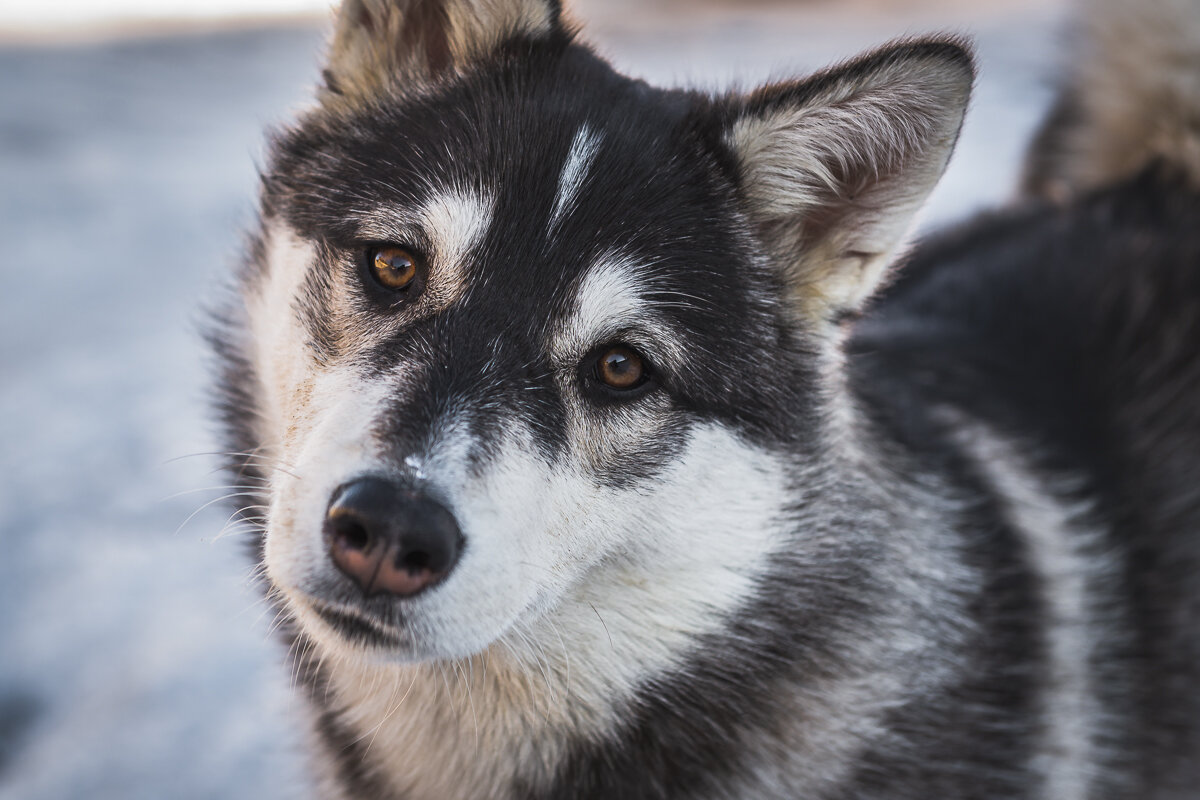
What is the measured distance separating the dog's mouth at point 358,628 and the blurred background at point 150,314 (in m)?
0.57

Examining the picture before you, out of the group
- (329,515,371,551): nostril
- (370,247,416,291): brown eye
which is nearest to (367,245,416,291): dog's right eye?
(370,247,416,291): brown eye

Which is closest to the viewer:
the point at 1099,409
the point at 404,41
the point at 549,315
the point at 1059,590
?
the point at 549,315

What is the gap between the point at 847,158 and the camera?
1.92m

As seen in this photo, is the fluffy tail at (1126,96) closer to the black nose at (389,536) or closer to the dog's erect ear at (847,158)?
the dog's erect ear at (847,158)

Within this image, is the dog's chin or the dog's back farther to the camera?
the dog's back

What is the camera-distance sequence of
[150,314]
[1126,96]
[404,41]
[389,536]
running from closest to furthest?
[389,536], [404,41], [1126,96], [150,314]

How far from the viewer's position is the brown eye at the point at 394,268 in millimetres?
1818

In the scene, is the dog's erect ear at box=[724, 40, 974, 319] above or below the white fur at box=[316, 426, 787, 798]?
above

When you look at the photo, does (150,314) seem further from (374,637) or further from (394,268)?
(374,637)

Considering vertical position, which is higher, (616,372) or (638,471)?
(616,372)

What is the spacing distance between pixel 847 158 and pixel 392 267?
94 centimetres

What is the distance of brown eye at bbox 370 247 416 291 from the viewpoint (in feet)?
5.97

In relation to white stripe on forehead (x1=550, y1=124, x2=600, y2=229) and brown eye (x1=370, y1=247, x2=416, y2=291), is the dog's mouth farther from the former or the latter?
white stripe on forehead (x1=550, y1=124, x2=600, y2=229)

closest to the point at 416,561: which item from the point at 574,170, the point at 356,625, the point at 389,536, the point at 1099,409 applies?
the point at 389,536
